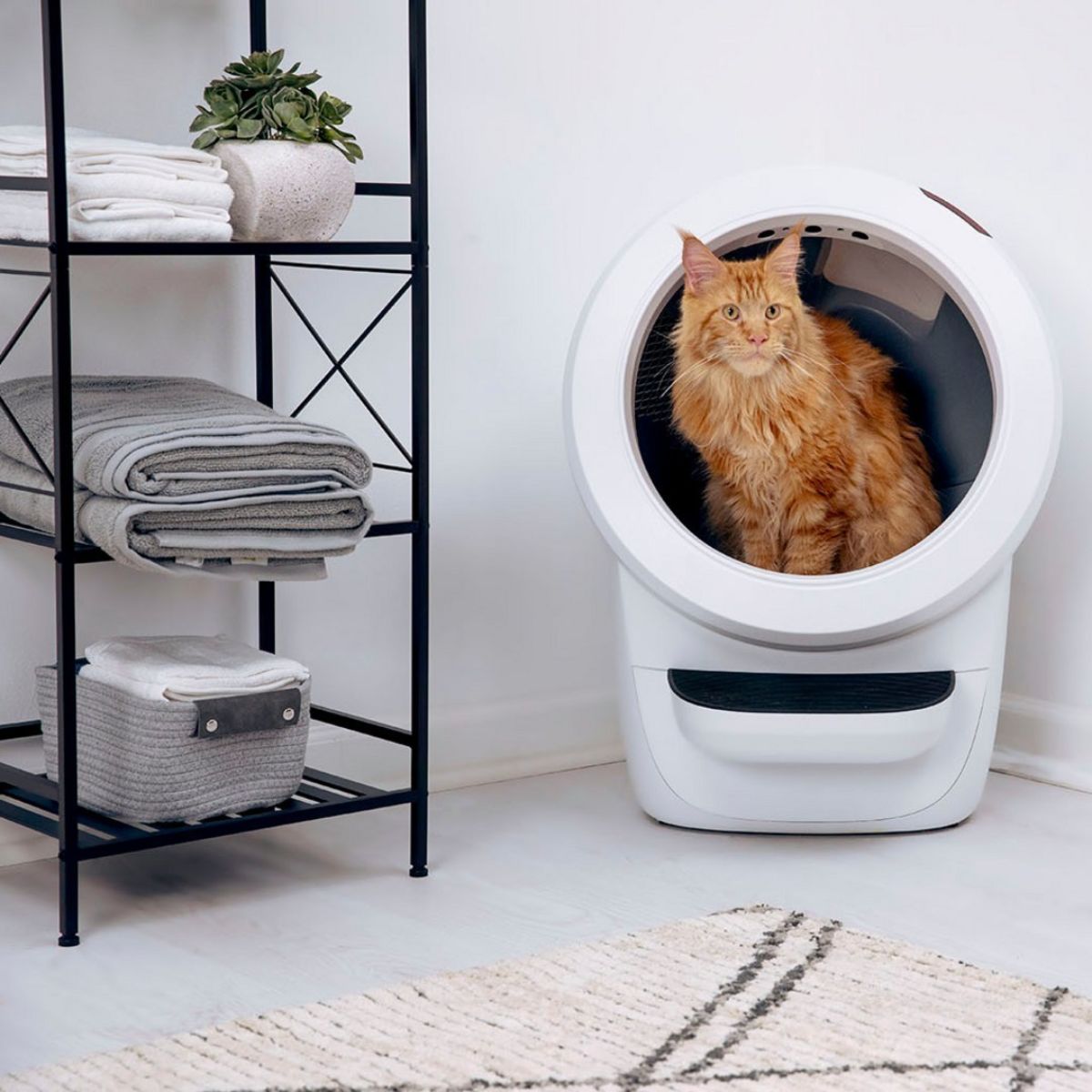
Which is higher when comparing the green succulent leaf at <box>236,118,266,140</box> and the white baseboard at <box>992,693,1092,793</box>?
the green succulent leaf at <box>236,118,266,140</box>

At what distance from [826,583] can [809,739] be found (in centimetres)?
18

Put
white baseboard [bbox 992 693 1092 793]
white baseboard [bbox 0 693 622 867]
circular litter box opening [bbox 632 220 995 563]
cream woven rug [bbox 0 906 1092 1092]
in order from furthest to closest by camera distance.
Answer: white baseboard [bbox 992 693 1092 793] < white baseboard [bbox 0 693 622 867] < circular litter box opening [bbox 632 220 995 563] < cream woven rug [bbox 0 906 1092 1092]

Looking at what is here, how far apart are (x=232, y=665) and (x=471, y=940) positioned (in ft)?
1.30

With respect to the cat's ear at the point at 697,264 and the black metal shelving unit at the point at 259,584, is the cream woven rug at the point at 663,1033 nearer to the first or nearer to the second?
the black metal shelving unit at the point at 259,584

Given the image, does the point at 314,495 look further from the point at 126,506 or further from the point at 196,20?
the point at 196,20

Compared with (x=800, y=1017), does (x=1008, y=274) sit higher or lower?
higher

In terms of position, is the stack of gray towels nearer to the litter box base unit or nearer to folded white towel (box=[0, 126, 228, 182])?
folded white towel (box=[0, 126, 228, 182])

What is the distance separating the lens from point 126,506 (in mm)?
1640

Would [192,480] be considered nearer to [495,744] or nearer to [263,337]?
[263,337]

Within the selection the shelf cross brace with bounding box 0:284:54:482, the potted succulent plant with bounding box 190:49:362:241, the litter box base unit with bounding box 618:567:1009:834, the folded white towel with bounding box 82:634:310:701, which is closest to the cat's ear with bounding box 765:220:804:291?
the litter box base unit with bounding box 618:567:1009:834

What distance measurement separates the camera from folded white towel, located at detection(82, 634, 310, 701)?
175cm

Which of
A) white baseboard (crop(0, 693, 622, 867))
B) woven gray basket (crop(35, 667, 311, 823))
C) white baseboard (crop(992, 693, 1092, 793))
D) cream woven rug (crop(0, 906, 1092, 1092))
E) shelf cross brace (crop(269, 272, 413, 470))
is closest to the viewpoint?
cream woven rug (crop(0, 906, 1092, 1092))

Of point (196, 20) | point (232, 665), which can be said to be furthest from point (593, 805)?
point (196, 20)

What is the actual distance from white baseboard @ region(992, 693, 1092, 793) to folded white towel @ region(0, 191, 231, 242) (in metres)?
1.39
